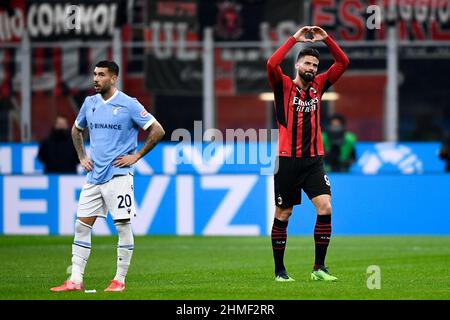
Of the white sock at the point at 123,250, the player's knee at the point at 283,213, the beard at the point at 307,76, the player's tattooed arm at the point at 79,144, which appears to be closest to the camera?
the white sock at the point at 123,250

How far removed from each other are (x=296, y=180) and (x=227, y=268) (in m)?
2.61

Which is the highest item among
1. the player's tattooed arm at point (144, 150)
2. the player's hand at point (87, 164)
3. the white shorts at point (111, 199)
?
the player's tattooed arm at point (144, 150)

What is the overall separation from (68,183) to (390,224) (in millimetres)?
5766

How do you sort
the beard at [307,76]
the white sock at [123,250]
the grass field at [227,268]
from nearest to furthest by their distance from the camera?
the grass field at [227,268] < the white sock at [123,250] < the beard at [307,76]

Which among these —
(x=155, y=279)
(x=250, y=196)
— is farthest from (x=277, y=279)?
(x=250, y=196)

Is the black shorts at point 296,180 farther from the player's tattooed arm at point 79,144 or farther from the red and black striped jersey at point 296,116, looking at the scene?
the player's tattooed arm at point 79,144

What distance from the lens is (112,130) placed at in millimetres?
11477

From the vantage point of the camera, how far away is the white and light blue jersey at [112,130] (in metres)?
11.5

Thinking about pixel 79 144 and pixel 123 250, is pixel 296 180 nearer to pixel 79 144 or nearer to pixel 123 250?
pixel 123 250

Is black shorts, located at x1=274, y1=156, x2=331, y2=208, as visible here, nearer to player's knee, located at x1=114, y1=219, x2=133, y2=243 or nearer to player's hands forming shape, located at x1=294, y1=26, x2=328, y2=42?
player's hands forming shape, located at x1=294, y1=26, x2=328, y2=42

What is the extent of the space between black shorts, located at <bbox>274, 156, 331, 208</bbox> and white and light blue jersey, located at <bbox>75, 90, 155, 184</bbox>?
5.29ft

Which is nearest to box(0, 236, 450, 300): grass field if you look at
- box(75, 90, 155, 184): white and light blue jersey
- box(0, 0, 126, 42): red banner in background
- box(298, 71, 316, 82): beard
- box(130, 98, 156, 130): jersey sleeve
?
box(75, 90, 155, 184): white and light blue jersey

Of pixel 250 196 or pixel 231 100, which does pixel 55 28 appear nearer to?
pixel 231 100

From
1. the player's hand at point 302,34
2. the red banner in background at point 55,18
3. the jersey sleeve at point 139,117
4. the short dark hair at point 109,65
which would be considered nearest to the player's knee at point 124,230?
the jersey sleeve at point 139,117
